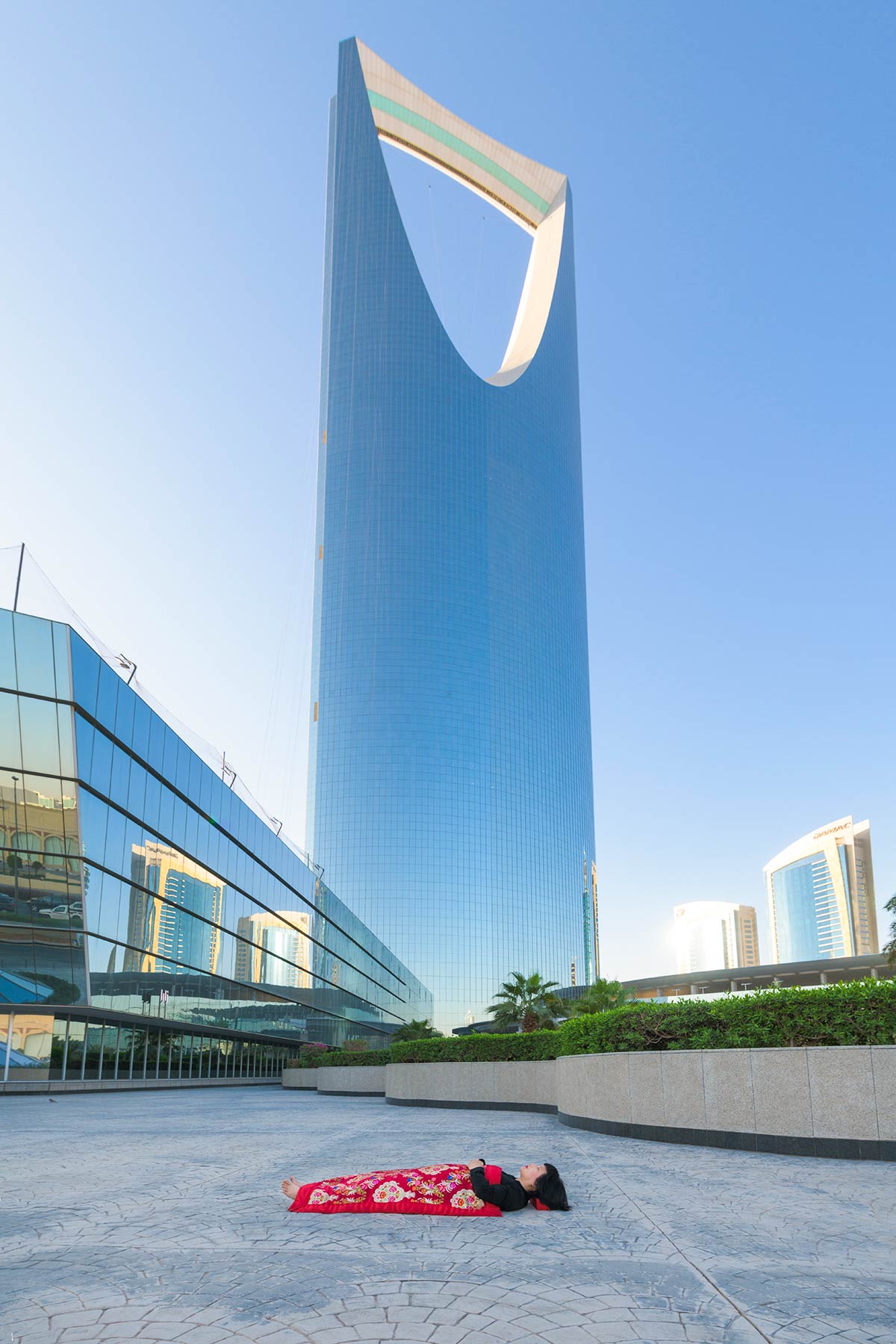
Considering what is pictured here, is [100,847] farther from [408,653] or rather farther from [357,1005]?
[408,653]

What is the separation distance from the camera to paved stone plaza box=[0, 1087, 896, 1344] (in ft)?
13.1

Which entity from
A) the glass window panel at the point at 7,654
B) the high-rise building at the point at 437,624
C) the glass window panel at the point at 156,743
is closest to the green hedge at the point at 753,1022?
the glass window panel at the point at 7,654

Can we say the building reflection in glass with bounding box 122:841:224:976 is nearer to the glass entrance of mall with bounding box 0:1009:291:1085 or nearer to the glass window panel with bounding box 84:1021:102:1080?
the glass window panel with bounding box 84:1021:102:1080

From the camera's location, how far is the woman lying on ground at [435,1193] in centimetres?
667

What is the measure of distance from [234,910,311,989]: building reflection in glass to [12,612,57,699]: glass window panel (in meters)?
23.2

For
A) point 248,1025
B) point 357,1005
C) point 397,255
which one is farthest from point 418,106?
point 248,1025

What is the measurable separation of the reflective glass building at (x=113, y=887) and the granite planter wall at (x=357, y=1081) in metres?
7.01

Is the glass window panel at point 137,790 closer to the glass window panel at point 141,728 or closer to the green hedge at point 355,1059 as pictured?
the glass window panel at point 141,728

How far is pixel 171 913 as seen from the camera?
35.7 metres

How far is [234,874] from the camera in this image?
148 feet

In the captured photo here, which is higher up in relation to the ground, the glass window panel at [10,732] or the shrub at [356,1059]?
the glass window panel at [10,732]

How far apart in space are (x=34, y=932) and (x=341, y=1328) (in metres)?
25.6

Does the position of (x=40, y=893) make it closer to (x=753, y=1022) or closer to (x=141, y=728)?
(x=141, y=728)

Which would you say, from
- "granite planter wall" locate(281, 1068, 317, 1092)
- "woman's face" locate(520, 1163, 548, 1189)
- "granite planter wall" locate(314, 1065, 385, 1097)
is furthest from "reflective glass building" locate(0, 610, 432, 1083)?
"woman's face" locate(520, 1163, 548, 1189)
